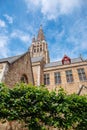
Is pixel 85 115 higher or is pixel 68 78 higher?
pixel 68 78

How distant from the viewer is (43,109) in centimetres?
785

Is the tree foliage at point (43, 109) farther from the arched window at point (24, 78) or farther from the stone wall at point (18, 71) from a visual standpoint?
the arched window at point (24, 78)

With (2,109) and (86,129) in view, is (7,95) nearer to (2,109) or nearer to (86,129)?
(2,109)

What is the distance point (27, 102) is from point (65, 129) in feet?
7.72

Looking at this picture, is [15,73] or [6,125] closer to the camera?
[6,125]

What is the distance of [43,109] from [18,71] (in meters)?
7.08

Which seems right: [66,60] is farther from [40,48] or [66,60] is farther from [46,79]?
[40,48]

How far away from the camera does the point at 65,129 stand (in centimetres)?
744

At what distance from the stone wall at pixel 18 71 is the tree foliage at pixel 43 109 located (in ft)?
14.1

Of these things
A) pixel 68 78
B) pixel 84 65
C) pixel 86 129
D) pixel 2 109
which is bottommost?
pixel 86 129

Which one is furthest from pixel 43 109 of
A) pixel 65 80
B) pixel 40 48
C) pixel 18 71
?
pixel 40 48

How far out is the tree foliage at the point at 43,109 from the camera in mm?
7473

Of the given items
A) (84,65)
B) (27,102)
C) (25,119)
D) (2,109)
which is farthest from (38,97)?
(84,65)

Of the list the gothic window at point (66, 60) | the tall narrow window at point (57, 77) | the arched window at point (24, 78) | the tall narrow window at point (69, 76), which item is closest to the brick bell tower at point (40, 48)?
the gothic window at point (66, 60)
